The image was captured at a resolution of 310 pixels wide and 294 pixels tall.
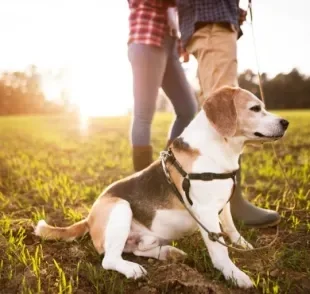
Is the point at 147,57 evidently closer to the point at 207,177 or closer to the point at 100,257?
the point at 207,177

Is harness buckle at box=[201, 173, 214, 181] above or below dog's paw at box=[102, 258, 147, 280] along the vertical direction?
above

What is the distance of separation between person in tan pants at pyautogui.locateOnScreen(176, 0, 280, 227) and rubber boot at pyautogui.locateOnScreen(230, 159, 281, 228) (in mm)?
1105

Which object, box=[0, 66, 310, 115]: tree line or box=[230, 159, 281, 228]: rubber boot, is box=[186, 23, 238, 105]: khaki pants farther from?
box=[0, 66, 310, 115]: tree line

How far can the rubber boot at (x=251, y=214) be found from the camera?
3.76 m

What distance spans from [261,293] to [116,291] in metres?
0.95

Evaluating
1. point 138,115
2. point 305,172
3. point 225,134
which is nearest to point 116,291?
point 225,134

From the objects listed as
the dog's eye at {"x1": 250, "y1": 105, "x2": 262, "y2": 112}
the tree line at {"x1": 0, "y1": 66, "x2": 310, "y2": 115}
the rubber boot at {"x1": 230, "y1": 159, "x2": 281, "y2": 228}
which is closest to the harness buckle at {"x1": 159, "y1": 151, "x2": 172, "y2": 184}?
the dog's eye at {"x1": 250, "y1": 105, "x2": 262, "y2": 112}

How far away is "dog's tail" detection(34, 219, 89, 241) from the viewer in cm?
330

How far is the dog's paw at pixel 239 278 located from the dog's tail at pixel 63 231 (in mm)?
1286

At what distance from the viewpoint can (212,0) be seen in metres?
3.46

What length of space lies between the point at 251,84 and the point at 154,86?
5257 cm

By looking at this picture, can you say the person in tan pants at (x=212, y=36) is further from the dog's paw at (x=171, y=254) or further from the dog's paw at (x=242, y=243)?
the dog's paw at (x=171, y=254)

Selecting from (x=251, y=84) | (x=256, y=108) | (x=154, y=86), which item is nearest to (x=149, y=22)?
(x=154, y=86)

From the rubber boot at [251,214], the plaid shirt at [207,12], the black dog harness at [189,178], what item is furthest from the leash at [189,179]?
the plaid shirt at [207,12]
